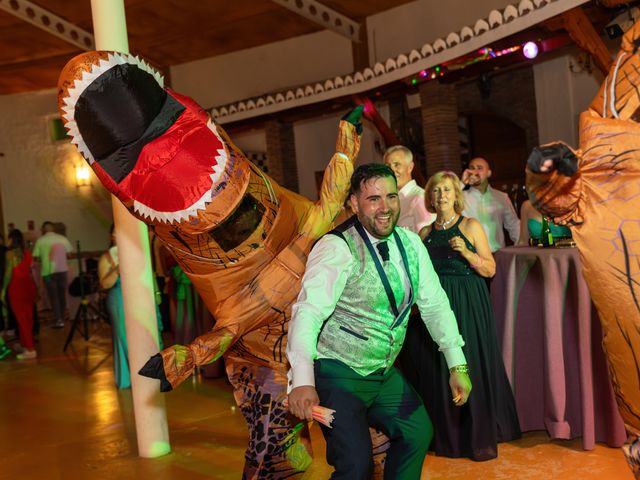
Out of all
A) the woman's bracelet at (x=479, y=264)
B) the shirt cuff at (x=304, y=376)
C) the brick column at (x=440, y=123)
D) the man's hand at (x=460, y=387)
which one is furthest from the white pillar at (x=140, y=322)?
the brick column at (x=440, y=123)

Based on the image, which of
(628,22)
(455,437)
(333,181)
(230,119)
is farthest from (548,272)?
(230,119)

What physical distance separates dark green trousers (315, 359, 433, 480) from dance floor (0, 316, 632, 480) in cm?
110

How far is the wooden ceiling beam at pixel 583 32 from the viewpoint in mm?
7117

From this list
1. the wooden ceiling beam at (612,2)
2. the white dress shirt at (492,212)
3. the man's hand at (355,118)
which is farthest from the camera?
the wooden ceiling beam at (612,2)

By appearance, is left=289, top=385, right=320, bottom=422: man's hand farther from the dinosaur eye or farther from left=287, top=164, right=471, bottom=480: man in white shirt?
the dinosaur eye

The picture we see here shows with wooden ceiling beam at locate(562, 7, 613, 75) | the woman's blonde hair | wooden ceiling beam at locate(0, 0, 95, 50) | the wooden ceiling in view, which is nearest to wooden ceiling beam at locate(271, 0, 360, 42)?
the wooden ceiling

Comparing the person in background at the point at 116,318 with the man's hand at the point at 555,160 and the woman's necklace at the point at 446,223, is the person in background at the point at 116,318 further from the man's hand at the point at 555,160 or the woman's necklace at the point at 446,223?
the man's hand at the point at 555,160

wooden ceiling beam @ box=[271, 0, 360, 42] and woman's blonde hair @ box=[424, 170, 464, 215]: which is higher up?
wooden ceiling beam @ box=[271, 0, 360, 42]

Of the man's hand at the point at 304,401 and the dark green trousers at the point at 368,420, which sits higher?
the man's hand at the point at 304,401

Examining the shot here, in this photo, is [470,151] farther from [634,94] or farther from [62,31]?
[634,94]

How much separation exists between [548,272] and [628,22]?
4849mm

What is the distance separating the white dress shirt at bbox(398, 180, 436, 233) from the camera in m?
4.05

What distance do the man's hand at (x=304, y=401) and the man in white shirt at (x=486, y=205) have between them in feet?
9.26

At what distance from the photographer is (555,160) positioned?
5.20 ft
